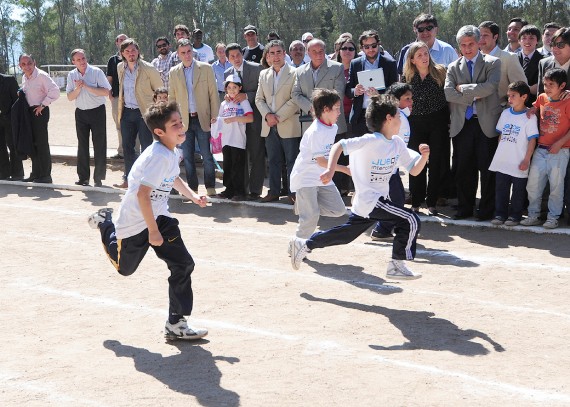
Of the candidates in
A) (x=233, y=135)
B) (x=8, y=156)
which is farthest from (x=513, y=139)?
(x=8, y=156)

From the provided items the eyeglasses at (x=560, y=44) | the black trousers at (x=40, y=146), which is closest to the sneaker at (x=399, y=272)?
the eyeglasses at (x=560, y=44)

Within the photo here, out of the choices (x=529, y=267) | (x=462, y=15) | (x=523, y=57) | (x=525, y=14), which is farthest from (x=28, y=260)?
(x=462, y=15)

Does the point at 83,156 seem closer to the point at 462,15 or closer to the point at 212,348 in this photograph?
the point at 212,348

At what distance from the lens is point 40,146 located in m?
13.7

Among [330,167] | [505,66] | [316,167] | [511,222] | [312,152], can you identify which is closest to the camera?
[330,167]

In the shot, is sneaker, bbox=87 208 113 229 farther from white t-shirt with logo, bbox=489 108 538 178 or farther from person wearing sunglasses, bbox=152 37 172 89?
person wearing sunglasses, bbox=152 37 172 89

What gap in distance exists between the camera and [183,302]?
20.0ft

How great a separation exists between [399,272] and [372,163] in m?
0.98

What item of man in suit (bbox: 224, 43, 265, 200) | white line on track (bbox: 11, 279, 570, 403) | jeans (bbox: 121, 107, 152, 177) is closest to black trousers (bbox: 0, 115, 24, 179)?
jeans (bbox: 121, 107, 152, 177)

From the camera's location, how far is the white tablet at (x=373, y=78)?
10.3 meters

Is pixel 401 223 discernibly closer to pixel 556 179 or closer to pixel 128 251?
pixel 128 251

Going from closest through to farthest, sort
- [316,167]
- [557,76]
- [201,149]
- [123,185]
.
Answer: [316,167] → [557,76] → [201,149] → [123,185]

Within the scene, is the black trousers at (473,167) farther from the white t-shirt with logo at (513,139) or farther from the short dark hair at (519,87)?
the short dark hair at (519,87)

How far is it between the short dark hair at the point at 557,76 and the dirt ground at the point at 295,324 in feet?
5.40
